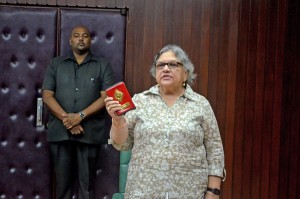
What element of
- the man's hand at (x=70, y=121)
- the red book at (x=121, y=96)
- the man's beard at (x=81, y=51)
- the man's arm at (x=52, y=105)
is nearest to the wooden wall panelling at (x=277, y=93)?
the man's beard at (x=81, y=51)

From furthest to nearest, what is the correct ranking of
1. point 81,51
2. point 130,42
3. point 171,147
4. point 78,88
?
point 130,42, point 81,51, point 78,88, point 171,147

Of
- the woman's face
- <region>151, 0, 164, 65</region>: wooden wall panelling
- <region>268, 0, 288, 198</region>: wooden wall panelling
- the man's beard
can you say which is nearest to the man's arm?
the man's beard

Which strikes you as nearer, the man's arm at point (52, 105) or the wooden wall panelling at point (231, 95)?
the man's arm at point (52, 105)

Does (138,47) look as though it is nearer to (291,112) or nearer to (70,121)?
(70,121)

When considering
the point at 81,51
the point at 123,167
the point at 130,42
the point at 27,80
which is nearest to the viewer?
the point at 123,167

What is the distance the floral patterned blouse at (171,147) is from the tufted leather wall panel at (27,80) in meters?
2.12

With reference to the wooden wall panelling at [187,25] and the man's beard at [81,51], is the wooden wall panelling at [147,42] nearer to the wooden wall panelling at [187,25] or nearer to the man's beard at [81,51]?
the wooden wall panelling at [187,25]

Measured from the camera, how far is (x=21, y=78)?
183 inches

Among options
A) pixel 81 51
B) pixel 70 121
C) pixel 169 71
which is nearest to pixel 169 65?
pixel 169 71

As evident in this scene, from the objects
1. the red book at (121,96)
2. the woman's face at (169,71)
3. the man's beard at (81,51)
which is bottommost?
the red book at (121,96)

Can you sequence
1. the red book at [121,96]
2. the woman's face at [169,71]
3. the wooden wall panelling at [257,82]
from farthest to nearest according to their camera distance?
the wooden wall panelling at [257,82] → the woman's face at [169,71] → the red book at [121,96]

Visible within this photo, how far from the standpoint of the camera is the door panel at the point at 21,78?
464cm

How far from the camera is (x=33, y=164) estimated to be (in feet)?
15.3

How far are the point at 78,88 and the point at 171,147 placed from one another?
1.85 meters
